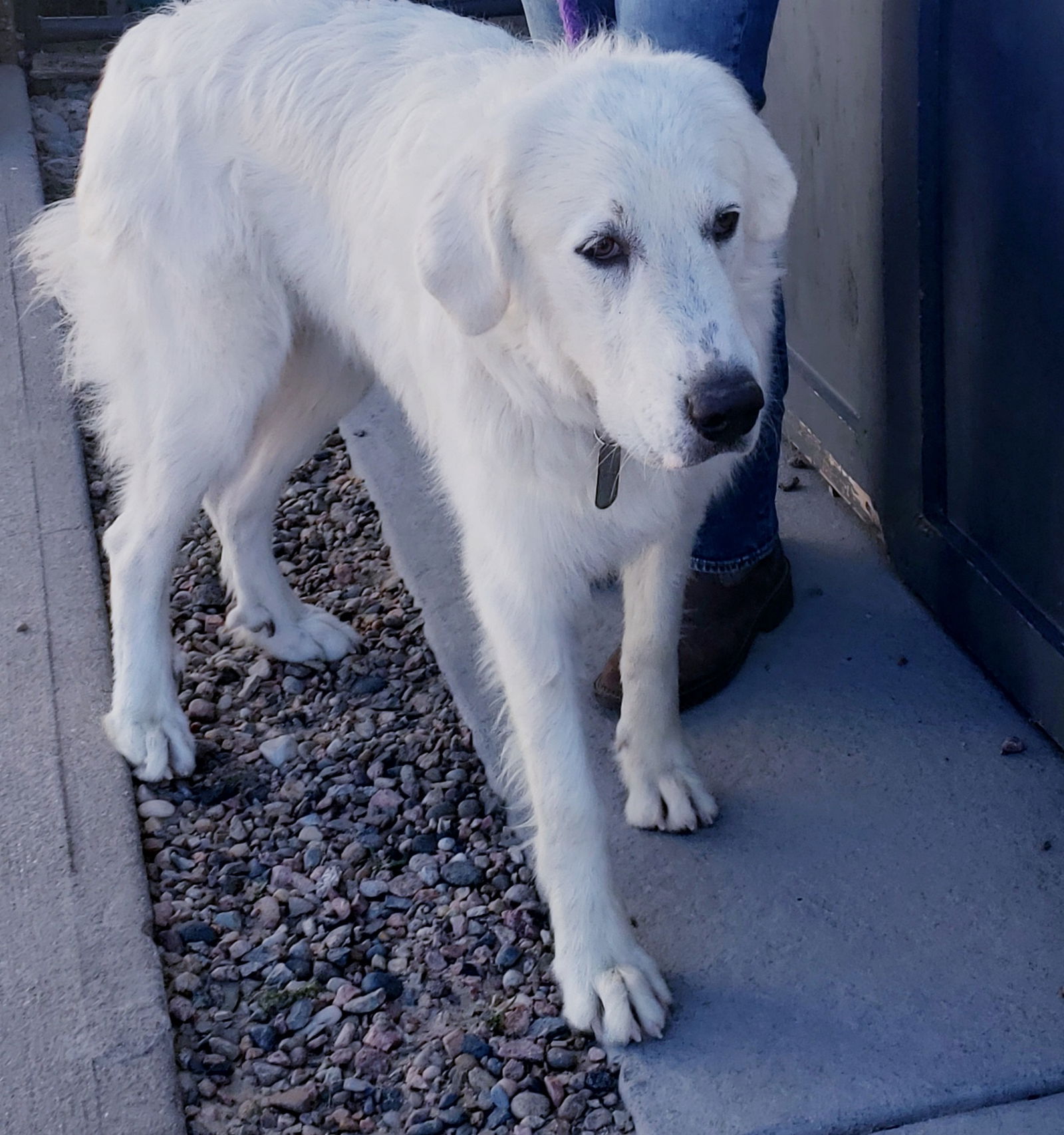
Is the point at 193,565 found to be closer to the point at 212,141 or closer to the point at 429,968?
the point at 212,141

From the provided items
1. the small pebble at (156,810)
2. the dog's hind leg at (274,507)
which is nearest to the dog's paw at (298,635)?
the dog's hind leg at (274,507)

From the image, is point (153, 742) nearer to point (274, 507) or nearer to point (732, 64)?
point (274, 507)

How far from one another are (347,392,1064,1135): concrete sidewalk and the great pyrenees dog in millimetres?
124

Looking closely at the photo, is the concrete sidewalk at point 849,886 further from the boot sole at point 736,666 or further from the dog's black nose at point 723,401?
the dog's black nose at point 723,401

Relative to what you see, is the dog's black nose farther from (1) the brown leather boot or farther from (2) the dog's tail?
(2) the dog's tail

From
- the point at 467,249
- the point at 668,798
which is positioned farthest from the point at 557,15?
the point at 668,798

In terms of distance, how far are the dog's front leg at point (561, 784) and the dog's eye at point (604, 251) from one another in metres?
0.62

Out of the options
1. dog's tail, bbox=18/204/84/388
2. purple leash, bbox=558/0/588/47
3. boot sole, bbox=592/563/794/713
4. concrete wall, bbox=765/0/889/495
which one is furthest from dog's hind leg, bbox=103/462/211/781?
concrete wall, bbox=765/0/889/495

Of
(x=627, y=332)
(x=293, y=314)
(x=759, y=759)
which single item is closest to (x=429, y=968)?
(x=759, y=759)

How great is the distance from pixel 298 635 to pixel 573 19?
1671mm

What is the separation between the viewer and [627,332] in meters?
2.20

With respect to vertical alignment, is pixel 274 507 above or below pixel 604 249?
below

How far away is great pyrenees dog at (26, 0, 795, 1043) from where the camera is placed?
221cm

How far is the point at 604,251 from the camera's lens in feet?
7.23
